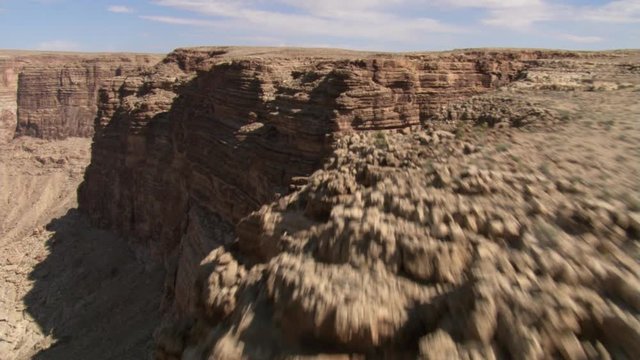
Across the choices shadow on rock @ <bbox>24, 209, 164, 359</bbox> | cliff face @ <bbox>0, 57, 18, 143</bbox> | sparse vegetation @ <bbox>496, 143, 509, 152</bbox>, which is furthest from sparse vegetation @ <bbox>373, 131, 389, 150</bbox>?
cliff face @ <bbox>0, 57, 18, 143</bbox>

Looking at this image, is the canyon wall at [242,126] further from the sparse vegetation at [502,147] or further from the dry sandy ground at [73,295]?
the sparse vegetation at [502,147]

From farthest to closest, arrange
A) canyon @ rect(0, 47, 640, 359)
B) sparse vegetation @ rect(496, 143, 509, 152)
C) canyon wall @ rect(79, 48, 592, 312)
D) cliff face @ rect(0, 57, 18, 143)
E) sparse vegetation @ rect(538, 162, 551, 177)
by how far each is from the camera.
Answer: cliff face @ rect(0, 57, 18, 143)
canyon wall @ rect(79, 48, 592, 312)
sparse vegetation @ rect(496, 143, 509, 152)
sparse vegetation @ rect(538, 162, 551, 177)
canyon @ rect(0, 47, 640, 359)

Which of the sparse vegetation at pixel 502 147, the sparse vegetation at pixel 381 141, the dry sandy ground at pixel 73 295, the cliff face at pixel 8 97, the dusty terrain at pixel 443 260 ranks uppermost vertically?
the sparse vegetation at pixel 502 147

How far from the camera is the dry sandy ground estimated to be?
2528cm

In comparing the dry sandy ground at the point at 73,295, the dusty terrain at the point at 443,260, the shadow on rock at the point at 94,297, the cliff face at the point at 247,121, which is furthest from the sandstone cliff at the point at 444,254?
the dry sandy ground at the point at 73,295

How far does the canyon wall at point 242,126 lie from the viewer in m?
20.4

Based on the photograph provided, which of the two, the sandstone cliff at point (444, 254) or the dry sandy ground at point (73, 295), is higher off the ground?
the sandstone cliff at point (444, 254)

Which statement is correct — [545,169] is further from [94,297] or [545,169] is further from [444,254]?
[94,297]

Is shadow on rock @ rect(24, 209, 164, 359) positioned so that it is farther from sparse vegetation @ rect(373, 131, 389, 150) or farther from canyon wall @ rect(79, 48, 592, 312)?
sparse vegetation @ rect(373, 131, 389, 150)

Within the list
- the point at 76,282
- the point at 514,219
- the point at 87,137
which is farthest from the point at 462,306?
the point at 87,137

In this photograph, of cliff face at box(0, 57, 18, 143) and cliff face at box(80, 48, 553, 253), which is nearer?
cliff face at box(80, 48, 553, 253)

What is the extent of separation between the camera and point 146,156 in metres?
35.1

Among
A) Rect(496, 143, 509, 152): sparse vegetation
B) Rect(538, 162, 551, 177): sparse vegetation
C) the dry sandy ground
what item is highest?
Rect(496, 143, 509, 152): sparse vegetation

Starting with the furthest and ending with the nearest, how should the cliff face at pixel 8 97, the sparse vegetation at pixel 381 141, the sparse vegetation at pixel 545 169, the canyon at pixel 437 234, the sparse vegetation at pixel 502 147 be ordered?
the cliff face at pixel 8 97, the sparse vegetation at pixel 381 141, the sparse vegetation at pixel 502 147, the sparse vegetation at pixel 545 169, the canyon at pixel 437 234
